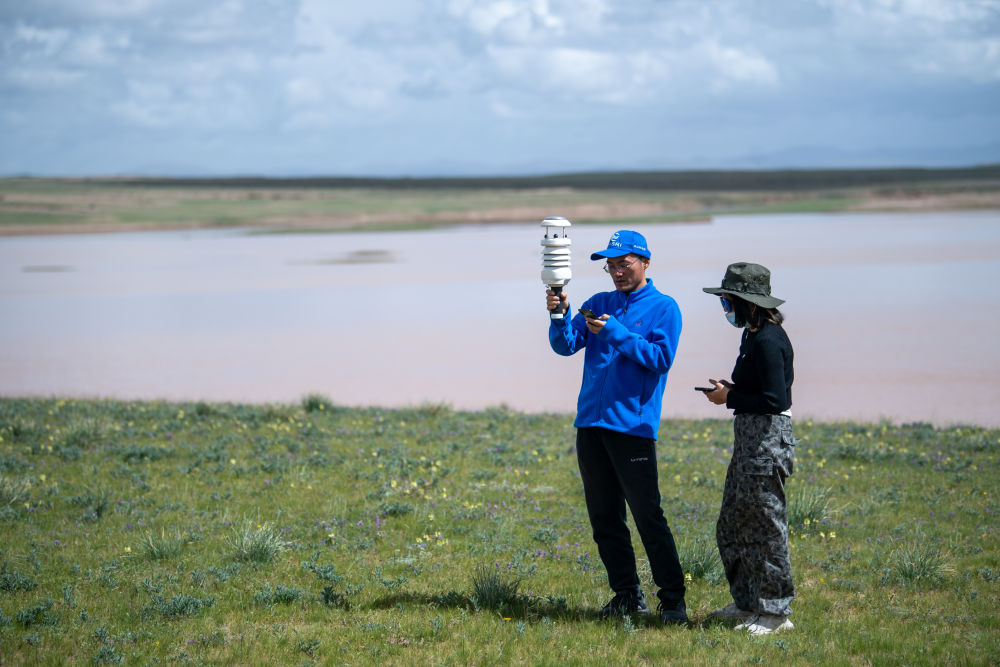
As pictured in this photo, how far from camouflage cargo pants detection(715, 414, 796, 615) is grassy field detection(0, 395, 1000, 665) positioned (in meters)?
0.37

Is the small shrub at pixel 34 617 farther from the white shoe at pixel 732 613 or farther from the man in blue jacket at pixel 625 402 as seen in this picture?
the white shoe at pixel 732 613

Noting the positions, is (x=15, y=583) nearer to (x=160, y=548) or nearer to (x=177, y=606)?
(x=160, y=548)

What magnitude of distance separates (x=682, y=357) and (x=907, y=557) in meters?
15.0

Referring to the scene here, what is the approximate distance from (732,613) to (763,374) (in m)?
1.83

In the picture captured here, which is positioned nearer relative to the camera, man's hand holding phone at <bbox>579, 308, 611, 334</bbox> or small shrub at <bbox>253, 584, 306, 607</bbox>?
man's hand holding phone at <bbox>579, 308, 611, 334</bbox>

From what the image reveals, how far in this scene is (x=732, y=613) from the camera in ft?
23.2

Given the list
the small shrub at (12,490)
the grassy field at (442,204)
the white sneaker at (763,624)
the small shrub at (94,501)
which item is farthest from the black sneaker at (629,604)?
the grassy field at (442,204)

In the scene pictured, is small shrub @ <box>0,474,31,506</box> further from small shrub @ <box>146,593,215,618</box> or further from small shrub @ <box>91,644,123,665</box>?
small shrub @ <box>91,644,123,665</box>

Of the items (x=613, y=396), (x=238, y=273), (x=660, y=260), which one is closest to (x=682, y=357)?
(x=613, y=396)

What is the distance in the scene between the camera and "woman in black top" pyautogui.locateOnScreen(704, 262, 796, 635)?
21.1ft

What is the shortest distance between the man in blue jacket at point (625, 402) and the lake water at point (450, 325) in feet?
34.0

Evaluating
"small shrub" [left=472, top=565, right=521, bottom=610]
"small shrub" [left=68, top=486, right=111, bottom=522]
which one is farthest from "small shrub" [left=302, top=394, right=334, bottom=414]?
"small shrub" [left=472, top=565, right=521, bottom=610]

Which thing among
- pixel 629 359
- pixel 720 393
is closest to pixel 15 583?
pixel 629 359

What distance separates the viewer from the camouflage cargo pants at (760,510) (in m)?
6.55
